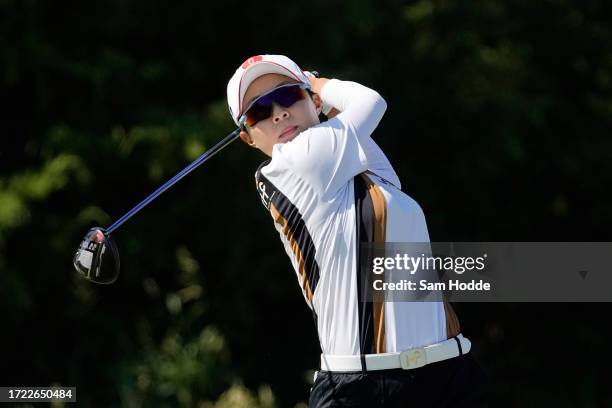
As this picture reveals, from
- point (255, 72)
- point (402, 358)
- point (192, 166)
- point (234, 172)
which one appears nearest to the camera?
point (402, 358)

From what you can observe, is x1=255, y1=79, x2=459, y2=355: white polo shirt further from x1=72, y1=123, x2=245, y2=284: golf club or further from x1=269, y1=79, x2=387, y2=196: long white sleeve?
x1=72, y1=123, x2=245, y2=284: golf club

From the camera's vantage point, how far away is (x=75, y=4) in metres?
9.05

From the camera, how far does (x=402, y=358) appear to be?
337 cm

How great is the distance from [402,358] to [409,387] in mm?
87

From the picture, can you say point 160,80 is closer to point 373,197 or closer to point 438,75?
point 438,75

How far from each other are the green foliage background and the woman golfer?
4415 millimetres

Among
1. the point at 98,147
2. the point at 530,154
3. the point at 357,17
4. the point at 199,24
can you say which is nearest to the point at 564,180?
the point at 530,154

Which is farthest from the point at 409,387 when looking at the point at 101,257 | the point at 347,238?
the point at 101,257

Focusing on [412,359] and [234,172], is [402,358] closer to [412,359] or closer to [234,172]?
→ [412,359]

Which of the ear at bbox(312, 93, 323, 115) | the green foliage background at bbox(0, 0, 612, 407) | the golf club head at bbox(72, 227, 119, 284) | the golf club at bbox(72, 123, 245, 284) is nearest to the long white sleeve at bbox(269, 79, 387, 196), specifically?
the ear at bbox(312, 93, 323, 115)

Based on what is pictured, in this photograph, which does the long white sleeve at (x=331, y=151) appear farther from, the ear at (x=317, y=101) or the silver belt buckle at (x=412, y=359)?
the silver belt buckle at (x=412, y=359)

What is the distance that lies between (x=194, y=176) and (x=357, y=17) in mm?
1879

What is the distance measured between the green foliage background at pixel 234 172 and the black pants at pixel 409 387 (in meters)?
4.43

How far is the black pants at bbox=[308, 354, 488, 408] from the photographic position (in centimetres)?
339
